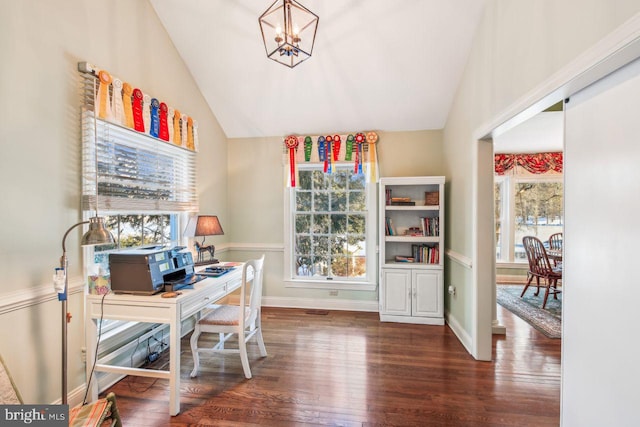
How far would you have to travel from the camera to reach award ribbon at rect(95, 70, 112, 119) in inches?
82.0

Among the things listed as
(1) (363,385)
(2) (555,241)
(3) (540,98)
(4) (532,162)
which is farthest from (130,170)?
(2) (555,241)

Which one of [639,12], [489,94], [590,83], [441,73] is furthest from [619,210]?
[441,73]

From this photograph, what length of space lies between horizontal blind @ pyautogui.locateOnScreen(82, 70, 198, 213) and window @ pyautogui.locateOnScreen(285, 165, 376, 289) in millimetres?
1430

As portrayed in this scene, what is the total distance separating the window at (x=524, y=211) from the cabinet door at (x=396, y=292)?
10.7 ft

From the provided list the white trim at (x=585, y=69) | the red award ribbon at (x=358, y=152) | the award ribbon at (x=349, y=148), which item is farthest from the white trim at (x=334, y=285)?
the white trim at (x=585, y=69)

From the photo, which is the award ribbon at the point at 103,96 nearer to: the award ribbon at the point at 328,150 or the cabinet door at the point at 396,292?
the award ribbon at the point at 328,150

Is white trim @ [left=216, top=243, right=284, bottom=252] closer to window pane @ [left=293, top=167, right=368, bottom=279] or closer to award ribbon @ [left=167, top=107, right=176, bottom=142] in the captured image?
window pane @ [left=293, top=167, right=368, bottom=279]

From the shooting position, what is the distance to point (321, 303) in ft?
13.1

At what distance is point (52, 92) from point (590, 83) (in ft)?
10.1

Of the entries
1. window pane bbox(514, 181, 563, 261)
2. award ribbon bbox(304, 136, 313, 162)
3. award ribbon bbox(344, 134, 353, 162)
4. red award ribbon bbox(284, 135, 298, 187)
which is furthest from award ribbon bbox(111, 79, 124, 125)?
window pane bbox(514, 181, 563, 261)

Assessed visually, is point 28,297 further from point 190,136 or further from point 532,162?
point 532,162

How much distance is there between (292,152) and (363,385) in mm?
2824

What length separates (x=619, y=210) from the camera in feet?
4.33

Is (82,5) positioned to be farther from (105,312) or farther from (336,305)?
(336,305)
